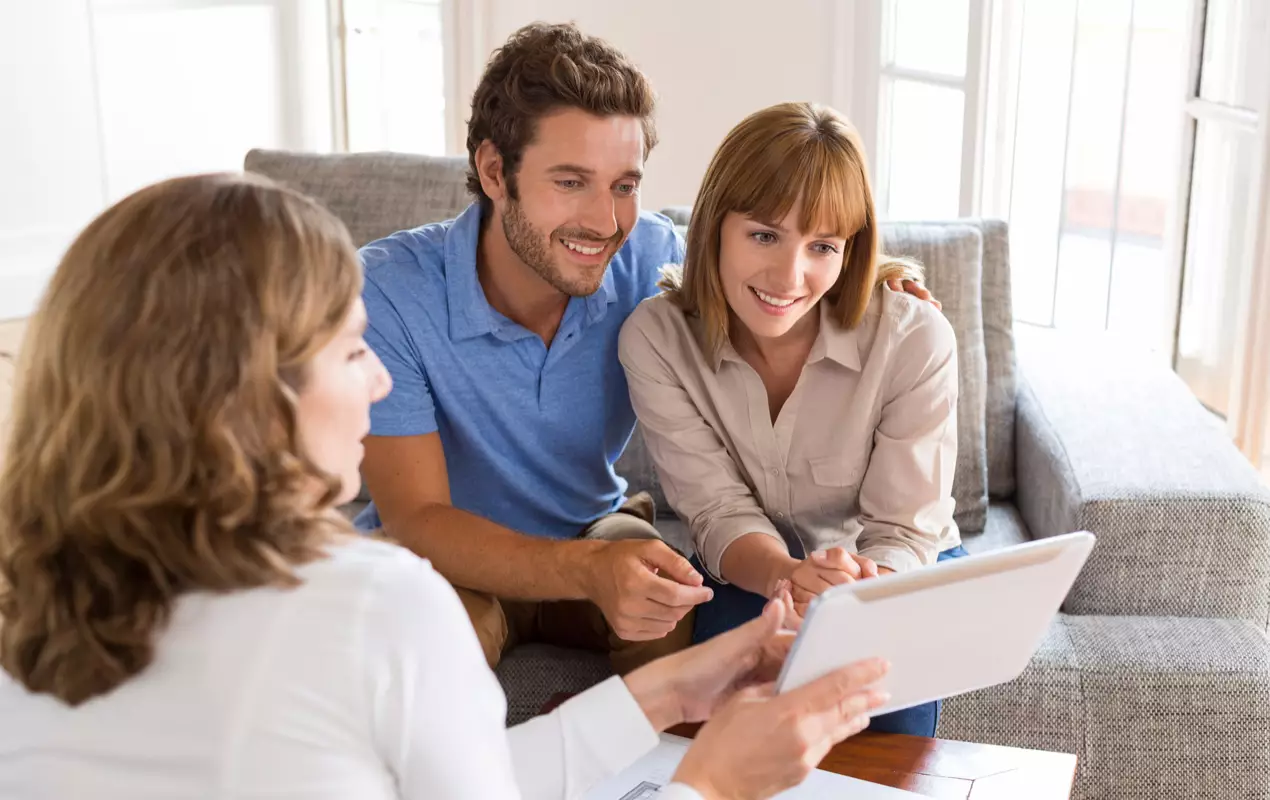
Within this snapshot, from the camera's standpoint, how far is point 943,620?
120 centimetres

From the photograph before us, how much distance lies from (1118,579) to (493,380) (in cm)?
98

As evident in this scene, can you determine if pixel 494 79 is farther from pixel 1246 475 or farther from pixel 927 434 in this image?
pixel 1246 475

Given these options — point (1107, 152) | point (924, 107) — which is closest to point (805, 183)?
point (1107, 152)

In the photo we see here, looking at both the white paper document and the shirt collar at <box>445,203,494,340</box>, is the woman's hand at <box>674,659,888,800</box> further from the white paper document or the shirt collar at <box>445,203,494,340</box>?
the shirt collar at <box>445,203,494,340</box>

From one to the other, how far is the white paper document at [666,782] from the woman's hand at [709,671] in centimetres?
8

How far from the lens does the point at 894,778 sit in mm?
1382

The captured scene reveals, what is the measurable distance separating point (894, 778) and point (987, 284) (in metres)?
1.22

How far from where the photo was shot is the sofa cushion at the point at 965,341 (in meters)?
2.28

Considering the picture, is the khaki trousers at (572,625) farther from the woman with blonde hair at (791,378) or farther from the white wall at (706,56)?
the white wall at (706,56)

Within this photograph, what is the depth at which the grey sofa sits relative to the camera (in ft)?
6.12

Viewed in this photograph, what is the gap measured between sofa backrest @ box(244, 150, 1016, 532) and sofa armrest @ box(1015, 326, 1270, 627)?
12 centimetres

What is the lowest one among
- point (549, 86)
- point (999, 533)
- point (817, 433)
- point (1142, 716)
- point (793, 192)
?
point (1142, 716)

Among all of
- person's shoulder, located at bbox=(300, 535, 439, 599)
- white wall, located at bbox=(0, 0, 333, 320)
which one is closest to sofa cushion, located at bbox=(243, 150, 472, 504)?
person's shoulder, located at bbox=(300, 535, 439, 599)

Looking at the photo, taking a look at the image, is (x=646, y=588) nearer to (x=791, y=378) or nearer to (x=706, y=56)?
(x=791, y=378)
